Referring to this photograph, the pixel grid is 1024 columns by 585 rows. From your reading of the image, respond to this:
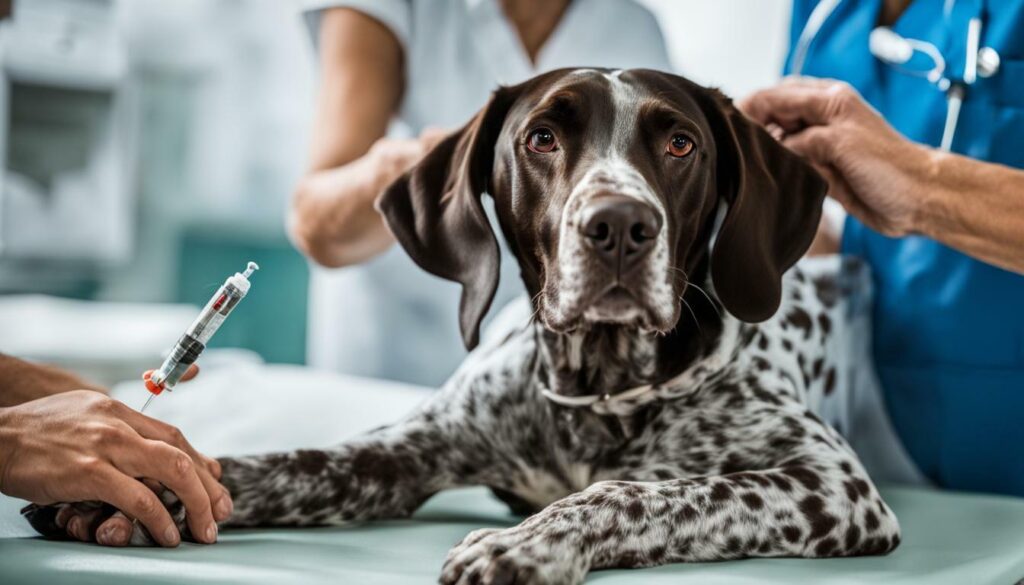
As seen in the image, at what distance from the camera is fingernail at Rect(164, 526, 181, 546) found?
4.80 ft

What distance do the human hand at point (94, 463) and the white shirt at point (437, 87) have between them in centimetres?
186

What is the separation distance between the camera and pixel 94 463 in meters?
1.38

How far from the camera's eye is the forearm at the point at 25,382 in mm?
1638

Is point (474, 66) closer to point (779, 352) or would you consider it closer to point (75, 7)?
point (779, 352)

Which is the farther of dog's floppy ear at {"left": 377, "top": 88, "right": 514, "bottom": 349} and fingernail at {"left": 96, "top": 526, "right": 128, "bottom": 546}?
dog's floppy ear at {"left": 377, "top": 88, "right": 514, "bottom": 349}

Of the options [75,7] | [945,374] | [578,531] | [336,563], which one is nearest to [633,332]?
[578,531]

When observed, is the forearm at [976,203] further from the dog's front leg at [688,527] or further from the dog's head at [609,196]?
the dog's front leg at [688,527]

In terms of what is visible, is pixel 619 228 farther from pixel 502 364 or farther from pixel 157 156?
pixel 157 156

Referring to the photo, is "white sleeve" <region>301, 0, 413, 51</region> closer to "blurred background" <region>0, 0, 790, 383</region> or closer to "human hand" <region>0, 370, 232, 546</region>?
"blurred background" <region>0, 0, 790, 383</region>

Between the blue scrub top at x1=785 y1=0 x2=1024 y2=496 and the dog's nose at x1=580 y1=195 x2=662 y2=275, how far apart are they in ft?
3.93

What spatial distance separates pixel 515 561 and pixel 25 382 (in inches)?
35.3

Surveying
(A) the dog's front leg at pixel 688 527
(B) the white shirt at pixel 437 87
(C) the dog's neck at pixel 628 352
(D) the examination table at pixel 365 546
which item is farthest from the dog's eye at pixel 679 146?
(B) the white shirt at pixel 437 87

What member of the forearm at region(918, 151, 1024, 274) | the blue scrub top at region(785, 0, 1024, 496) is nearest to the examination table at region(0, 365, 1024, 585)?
the blue scrub top at region(785, 0, 1024, 496)

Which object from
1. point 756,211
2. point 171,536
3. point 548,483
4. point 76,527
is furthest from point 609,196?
point 76,527
